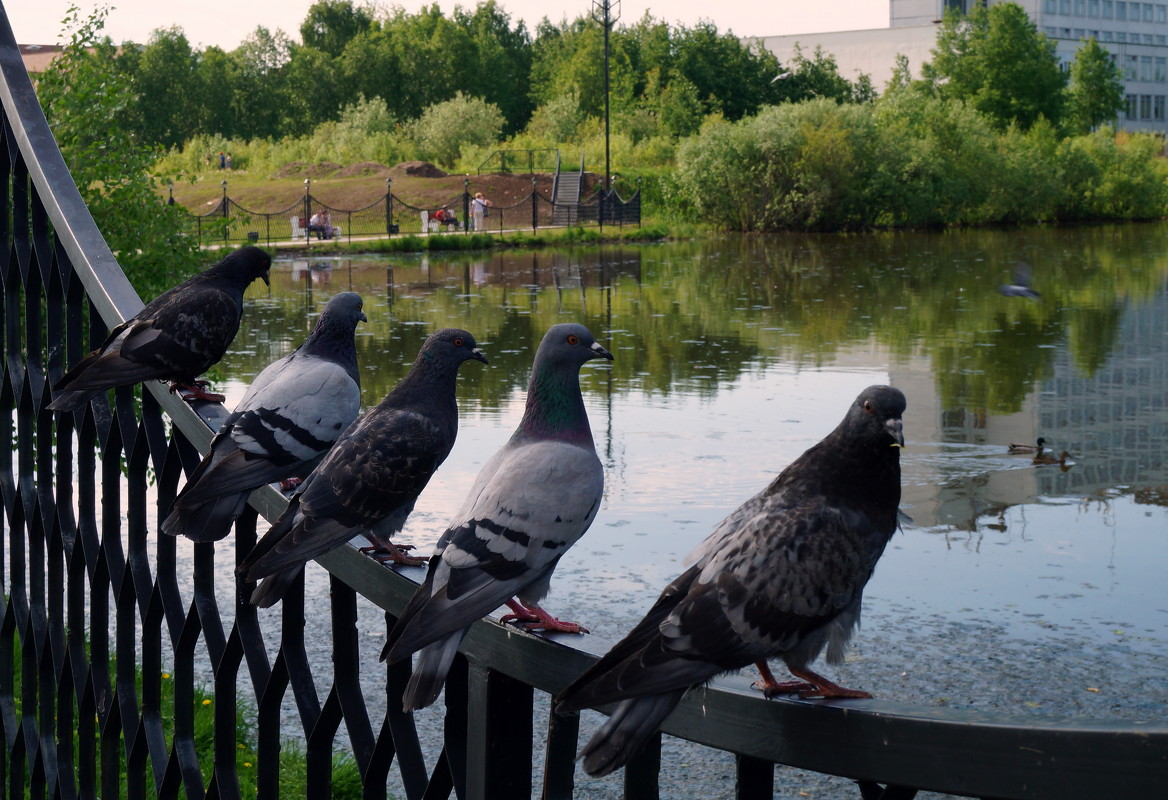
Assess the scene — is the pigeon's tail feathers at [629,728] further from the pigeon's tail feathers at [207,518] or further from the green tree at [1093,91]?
the green tree at [1093,91]

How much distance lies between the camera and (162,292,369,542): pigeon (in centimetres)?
187

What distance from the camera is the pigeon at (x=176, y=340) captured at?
2.19 meters

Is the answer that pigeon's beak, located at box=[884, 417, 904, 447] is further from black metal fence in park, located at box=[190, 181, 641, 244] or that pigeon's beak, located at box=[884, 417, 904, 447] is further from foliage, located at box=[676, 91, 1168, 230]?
foliage, located at box=[676, 91, 1168, 230]

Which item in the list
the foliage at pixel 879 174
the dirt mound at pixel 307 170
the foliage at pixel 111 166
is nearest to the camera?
the foliage at pixel 111 166

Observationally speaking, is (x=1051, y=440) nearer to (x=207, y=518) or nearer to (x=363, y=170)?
(x=207, y=518)

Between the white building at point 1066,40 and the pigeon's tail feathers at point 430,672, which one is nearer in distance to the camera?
the pigeon's tail feathers at point 430,672

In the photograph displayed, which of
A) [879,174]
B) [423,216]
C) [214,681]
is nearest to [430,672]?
[214,681]

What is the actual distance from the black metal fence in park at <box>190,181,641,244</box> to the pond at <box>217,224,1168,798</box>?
351 inches

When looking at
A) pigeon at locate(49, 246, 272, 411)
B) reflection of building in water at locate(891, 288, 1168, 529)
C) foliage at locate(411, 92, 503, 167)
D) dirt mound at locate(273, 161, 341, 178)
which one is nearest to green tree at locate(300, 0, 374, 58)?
foliage at locate(411, 92, 503, 167)

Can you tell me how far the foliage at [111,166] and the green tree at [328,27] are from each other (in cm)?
7603

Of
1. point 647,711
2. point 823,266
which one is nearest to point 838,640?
point 647,711

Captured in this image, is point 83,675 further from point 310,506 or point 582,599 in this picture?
point 582,599

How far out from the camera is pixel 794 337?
Answer: 16.0 metres

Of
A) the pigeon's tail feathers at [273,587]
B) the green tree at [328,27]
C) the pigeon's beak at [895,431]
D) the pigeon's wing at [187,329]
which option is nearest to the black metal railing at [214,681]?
the pigeon's tail feathers at [273,587]
